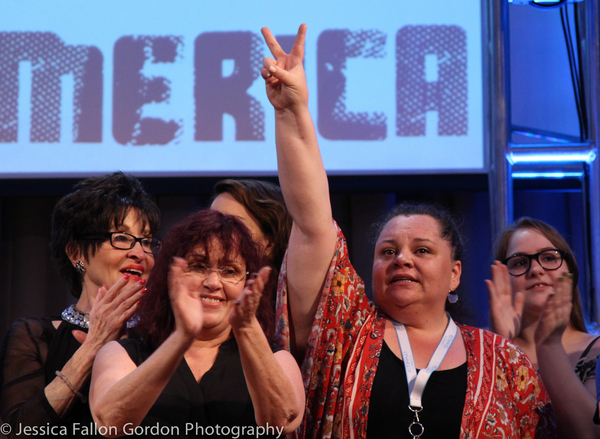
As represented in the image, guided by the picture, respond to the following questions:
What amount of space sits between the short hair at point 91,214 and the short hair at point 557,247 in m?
1.19

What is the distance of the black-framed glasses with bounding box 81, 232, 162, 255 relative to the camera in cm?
189

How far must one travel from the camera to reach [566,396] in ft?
5.95

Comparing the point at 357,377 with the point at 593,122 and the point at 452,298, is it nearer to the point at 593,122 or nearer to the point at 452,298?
the point at 452,298

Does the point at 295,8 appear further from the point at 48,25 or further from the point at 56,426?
the point at 56,426

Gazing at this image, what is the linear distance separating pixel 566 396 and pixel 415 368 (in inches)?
19.8

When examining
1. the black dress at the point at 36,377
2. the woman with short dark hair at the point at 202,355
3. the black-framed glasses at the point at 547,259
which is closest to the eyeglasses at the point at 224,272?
the woman with short dark hair at the point at 202,355

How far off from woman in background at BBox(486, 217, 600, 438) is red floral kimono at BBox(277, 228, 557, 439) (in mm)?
104

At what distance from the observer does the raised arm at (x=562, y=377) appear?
1784mm

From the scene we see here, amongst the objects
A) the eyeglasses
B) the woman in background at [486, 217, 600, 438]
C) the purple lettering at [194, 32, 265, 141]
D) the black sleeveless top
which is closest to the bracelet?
the eyeglasses

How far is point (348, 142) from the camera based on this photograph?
289cm

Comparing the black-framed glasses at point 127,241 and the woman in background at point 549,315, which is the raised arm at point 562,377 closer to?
the woman in background at point 549,315

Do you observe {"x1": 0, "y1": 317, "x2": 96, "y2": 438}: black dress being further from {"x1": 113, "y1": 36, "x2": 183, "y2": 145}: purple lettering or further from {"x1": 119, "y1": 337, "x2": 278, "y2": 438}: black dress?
{"x1": 113, "y1": 36, "x2": 183, "y2": 145}: purple lettering

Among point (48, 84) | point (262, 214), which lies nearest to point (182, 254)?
point (262, 214)

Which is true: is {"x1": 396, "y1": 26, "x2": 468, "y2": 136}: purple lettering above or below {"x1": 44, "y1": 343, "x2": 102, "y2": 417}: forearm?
above
